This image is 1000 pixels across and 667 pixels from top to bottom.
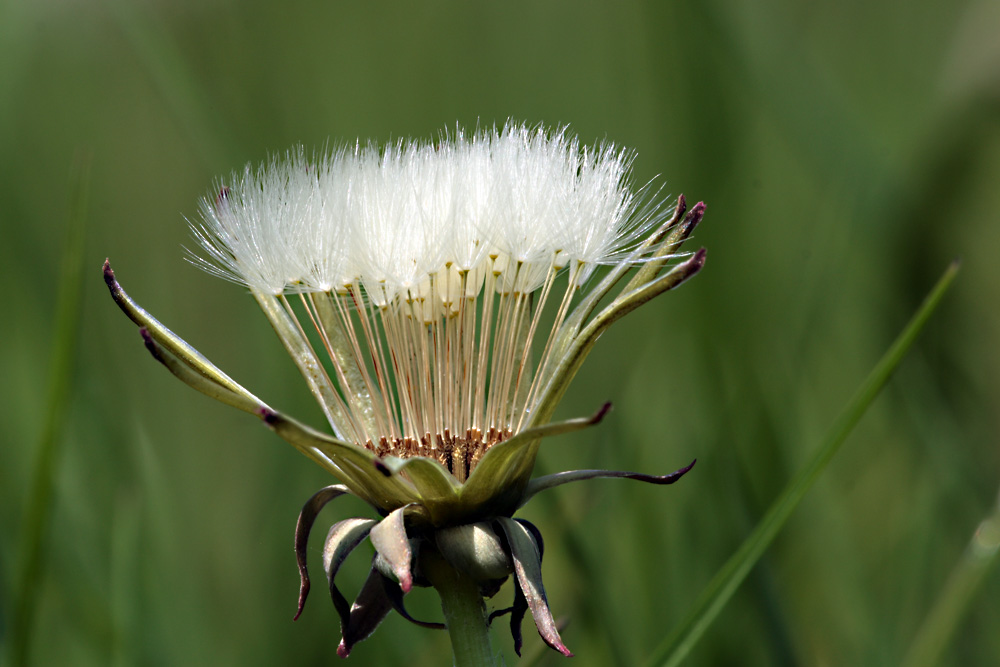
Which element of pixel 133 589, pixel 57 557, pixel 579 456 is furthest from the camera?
pixel 579 456

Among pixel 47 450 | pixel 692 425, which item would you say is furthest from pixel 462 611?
pixel 692 425

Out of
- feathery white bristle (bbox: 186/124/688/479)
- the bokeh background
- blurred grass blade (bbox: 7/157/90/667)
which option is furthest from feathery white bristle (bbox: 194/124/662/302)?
the bokeh background

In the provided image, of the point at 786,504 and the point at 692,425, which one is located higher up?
the point at 786,504

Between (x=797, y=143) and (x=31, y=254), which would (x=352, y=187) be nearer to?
(x=31, y=254)

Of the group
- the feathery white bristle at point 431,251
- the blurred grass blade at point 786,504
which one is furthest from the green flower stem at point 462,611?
the blurred grass blade at point 786,504

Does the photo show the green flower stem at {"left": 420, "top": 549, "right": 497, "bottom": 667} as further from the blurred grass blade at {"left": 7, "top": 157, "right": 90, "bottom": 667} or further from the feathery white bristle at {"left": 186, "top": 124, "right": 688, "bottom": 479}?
the blurred grass blade at {"left": 7, "top": 157, "right": 90, "bottom": 667}

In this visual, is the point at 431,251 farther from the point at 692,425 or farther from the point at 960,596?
the point at 692,425

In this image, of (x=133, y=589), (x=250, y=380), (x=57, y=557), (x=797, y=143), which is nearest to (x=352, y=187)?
(x=133, y=589)
